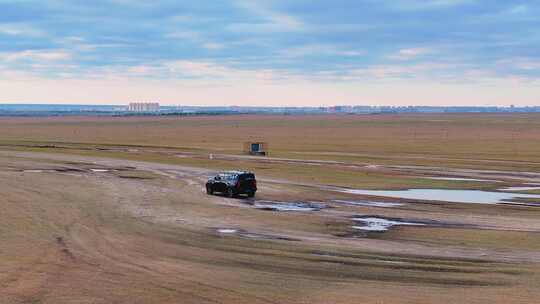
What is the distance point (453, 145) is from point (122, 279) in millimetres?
94499

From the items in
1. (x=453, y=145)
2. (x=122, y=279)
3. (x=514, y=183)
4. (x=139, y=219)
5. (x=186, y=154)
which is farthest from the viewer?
(x=453, y=145)

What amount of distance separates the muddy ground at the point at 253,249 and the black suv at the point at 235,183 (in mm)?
1066

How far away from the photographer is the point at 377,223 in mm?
41625

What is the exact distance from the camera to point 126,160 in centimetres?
8588

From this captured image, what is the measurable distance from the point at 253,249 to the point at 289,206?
1586cm

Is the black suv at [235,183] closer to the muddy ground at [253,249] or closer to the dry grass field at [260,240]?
the muddy ground at [253,249]

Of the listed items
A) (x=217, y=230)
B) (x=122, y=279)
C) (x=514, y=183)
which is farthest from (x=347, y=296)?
(x=514, y=183)

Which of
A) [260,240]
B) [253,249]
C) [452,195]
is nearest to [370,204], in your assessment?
[452,195]

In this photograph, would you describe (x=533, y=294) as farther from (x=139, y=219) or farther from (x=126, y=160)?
(x=126, y=160)

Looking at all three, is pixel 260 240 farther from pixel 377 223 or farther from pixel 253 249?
pixel 377 223

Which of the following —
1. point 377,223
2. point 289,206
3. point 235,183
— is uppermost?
point 235,183

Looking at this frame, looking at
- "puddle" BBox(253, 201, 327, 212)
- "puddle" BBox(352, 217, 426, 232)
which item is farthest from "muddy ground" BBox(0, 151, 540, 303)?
"puddle" BBox(352, 217, 426, 232)

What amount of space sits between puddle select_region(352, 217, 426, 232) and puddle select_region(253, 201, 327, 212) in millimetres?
4963

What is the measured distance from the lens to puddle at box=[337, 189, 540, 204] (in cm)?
5234
